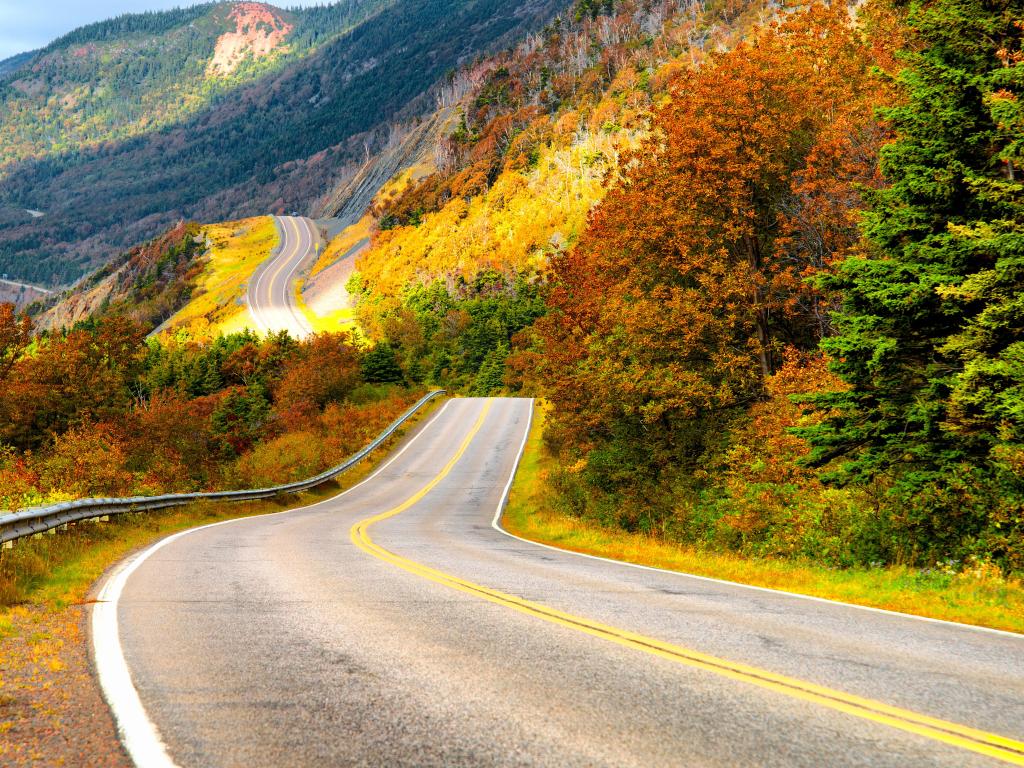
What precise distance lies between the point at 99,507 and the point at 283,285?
10581 cm

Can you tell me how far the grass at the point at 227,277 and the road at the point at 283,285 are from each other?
1.81m

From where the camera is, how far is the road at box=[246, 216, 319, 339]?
307 feet

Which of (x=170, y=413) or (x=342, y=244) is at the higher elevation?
(x=342, y=244)

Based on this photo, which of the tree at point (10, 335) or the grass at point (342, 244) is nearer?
the tree at point (10, 335)

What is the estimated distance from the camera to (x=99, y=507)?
15359 mm

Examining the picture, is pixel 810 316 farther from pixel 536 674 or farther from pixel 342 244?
pixel 342 244

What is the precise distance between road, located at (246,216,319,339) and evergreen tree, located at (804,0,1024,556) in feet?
234

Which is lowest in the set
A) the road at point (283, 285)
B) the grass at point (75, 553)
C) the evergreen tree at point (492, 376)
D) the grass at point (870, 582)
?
→ the grass at point (870, 582)

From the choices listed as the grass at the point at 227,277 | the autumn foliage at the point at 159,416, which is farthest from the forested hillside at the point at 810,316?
the grass at the point at 227,277

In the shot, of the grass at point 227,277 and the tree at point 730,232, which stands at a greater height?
the grass at point 227,277

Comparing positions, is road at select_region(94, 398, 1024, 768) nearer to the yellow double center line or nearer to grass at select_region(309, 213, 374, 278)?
the yellow double center line

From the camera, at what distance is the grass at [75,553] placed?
855 cm

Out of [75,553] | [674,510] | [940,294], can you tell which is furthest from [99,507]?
[940,294]

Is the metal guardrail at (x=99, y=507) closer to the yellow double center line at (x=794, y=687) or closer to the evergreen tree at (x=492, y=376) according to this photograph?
the yellow double center line at (x=794, y=687)
